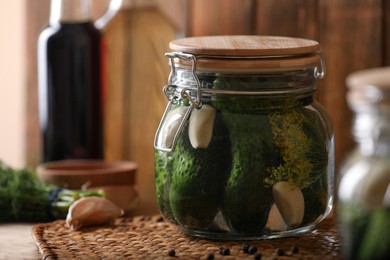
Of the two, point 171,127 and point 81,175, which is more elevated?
point 171,127

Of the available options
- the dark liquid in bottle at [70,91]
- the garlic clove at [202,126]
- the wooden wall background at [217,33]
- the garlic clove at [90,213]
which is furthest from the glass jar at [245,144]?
the dark liquid in bottle at [70,91]

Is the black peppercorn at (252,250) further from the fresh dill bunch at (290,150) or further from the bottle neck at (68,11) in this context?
the bottle neck at (68,11)

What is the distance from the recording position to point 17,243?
1.10m

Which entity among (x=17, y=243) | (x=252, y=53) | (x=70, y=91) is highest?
(x=252, y=53)

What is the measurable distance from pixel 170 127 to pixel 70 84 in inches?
22.3

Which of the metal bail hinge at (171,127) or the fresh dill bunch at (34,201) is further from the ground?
the metal bail hinge at (171,127)

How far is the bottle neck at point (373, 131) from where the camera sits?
2.34 feet

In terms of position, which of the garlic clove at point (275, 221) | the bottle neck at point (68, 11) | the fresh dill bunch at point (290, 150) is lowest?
the garlic clove at point (275, 221)

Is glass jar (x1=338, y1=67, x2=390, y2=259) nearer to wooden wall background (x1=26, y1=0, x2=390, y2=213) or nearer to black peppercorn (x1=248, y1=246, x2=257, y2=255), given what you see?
black peppercorn (x1=248, y1=246, x2=257, y2=255)

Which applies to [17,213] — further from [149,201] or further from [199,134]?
[199,134]

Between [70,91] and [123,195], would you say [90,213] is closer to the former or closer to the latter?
[123,195]

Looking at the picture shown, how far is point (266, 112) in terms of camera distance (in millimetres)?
960

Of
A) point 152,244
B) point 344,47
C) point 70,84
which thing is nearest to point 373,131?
point 152,244

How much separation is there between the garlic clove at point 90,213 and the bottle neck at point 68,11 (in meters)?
0.45
